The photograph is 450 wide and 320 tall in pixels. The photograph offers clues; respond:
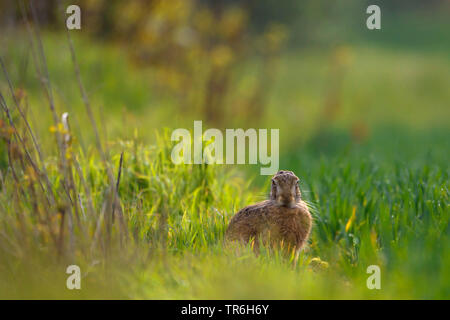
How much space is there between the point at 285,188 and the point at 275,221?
0.73 feet

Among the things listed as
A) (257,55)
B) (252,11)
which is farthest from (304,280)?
(252,11)

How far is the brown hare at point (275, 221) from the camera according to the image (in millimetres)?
3252

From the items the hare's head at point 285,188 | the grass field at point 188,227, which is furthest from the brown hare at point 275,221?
the grass field at point 188,227

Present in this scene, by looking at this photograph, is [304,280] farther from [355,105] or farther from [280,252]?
[355,105]

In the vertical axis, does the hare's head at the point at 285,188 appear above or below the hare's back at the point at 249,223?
above

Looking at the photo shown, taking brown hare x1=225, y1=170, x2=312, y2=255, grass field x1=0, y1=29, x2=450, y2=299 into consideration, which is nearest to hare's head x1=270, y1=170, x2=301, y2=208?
brown hare x1=225, y1=170, x2=312, y2=255

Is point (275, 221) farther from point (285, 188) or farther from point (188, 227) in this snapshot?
point (188, 227)

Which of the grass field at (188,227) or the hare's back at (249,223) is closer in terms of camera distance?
the grass field at (188,227)

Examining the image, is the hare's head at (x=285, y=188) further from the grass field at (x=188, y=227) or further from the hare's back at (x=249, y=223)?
the grass field at (x=188, y=227)

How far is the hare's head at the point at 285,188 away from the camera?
10.5 feet

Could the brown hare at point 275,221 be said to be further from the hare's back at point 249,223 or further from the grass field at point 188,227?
the grass field at point 188,227

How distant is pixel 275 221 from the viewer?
3285 mm

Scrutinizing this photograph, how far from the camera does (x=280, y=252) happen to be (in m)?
3.08
